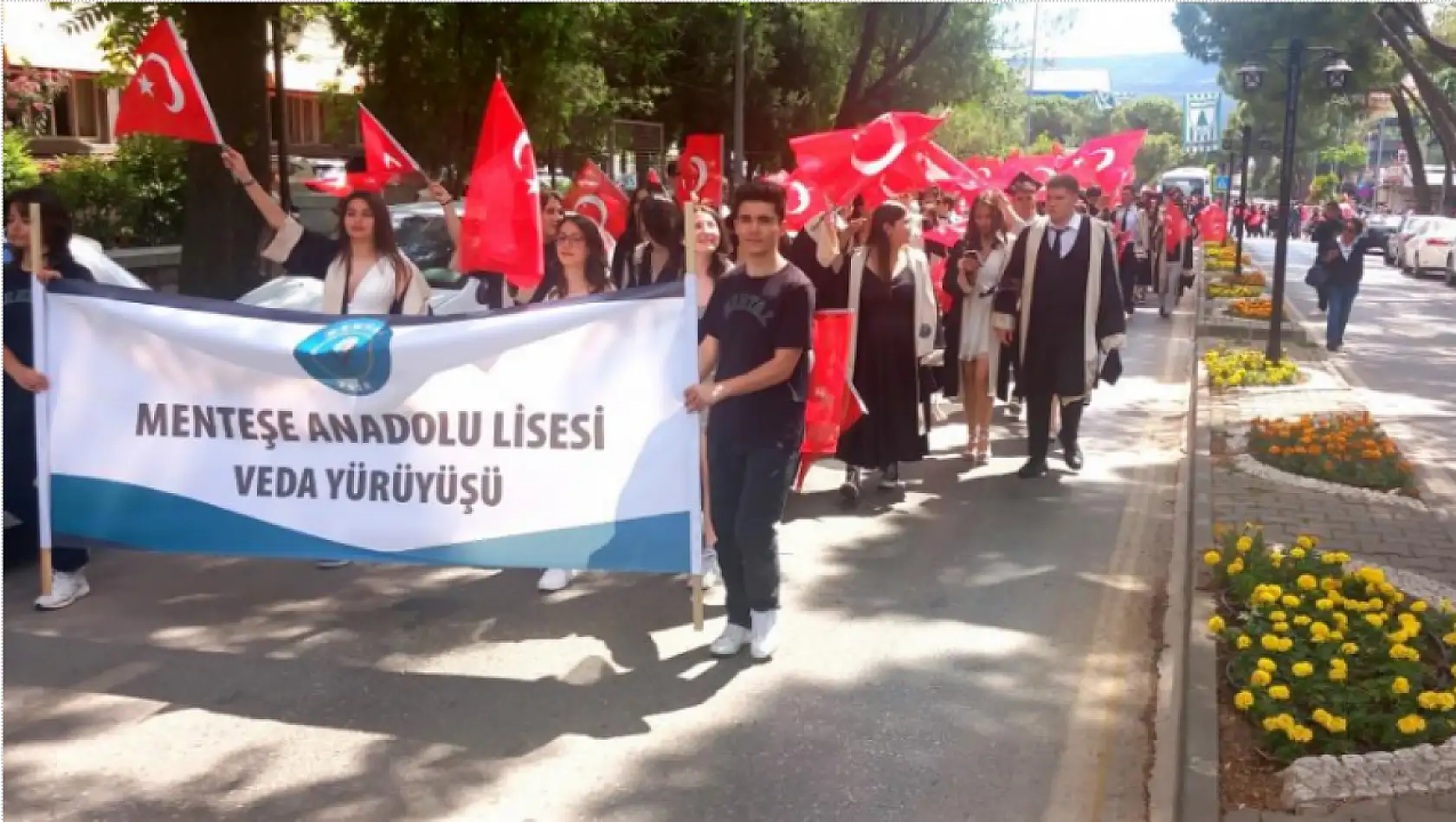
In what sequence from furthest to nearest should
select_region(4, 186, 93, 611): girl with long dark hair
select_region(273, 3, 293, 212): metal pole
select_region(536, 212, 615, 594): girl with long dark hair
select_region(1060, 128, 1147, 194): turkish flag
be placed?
select_region(273, 3, 293, 212): metal pole
select_region(1060, 128, 1147, 194): turkish flag
select_region(536, 212, 615, 594): girl with long dark hair
select_region(4, 186, 93, 611): girl with long dark hair

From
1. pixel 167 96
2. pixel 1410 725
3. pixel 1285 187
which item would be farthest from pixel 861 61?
pixel 1410 725

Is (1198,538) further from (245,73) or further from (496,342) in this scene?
(245,73)

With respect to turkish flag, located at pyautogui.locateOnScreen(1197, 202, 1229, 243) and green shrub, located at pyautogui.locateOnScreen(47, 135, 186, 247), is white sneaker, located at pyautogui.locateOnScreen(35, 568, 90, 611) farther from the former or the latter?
turkish flag, located at pyautogui.locateOnScreen(1197, 202, 1229, 243)

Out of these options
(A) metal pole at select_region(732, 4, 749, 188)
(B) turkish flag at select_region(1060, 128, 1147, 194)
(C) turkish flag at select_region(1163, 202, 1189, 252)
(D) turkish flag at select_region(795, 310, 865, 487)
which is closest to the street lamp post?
(B) turkish flag at select_region(1060, 128, 1147, 194)

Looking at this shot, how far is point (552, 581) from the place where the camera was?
652 cm

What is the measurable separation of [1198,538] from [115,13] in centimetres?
1404

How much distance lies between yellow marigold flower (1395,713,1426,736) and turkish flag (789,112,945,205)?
4.95 m

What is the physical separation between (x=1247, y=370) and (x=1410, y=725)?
9126 millimetres

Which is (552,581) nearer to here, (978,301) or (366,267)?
(366,267)

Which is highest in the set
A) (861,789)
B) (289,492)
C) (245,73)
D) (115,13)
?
(115,13)

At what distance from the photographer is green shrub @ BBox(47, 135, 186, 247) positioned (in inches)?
570

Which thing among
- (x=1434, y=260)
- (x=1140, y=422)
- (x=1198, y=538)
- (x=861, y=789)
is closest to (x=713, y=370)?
(x=861, y=789)

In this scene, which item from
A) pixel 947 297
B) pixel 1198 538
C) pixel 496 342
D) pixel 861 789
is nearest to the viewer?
pixel 861 789

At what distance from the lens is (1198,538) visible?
7.08 m
